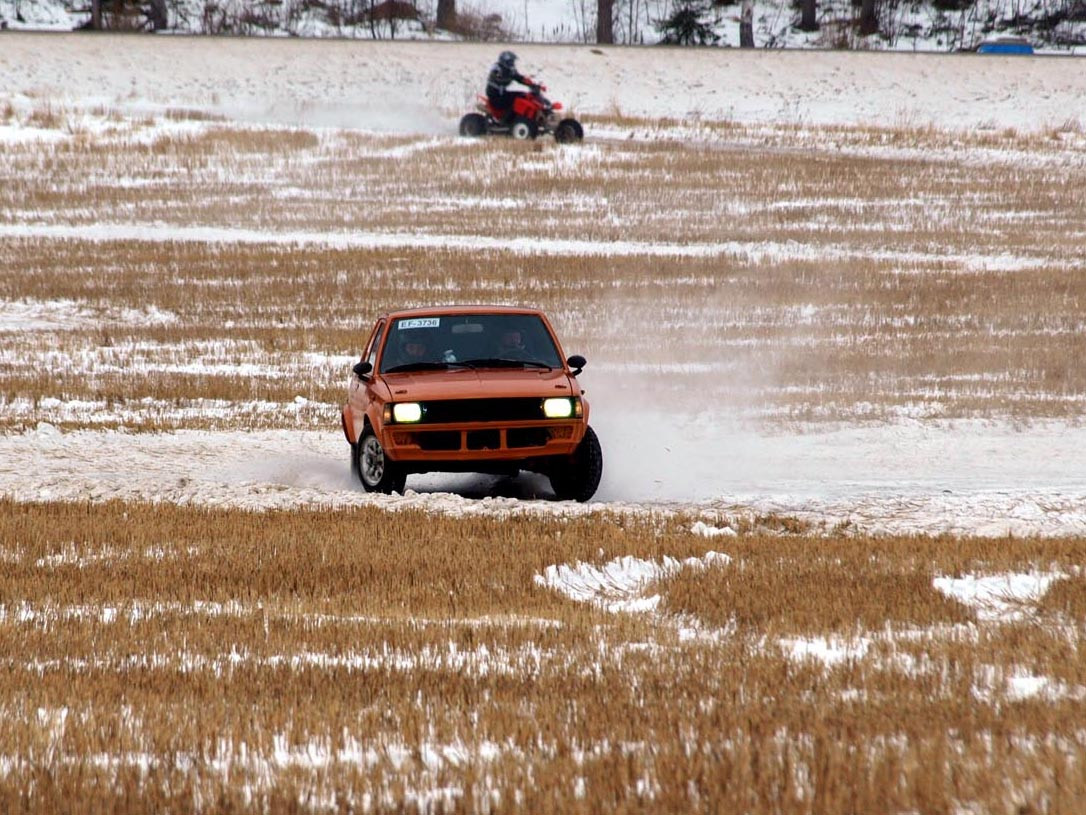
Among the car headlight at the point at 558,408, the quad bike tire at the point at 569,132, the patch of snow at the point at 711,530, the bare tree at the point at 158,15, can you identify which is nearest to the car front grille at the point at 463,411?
the car headlight at the point at 558,408

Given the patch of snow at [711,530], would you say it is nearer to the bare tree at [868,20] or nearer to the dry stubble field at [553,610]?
the dry stubble field at [553,610]

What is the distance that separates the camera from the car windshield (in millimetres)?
11609

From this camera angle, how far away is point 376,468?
1137 cm

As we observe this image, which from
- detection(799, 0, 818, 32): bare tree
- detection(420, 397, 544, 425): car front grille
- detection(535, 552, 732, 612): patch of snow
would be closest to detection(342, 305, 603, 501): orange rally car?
detection(420, 397, 544, 425): car front grille

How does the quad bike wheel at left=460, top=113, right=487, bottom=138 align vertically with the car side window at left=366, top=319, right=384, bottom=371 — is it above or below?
above

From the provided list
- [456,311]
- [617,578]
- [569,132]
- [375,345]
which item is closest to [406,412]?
[456,311]

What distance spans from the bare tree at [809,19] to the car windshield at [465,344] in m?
54.3

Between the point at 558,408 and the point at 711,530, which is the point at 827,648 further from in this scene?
the point at 558,408

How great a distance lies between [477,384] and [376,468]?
109cm

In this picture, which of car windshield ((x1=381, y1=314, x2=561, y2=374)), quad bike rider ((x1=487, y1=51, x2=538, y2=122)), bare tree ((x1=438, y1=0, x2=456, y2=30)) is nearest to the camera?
car windshield ((x1=381, y1=314, x2=561, y2=374))

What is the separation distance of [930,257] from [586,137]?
1708 cm

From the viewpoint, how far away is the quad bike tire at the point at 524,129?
4231 cm

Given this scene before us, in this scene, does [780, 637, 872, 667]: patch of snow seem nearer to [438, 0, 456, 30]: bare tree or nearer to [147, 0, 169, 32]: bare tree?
[147, 0, 169, 32]: bare tree

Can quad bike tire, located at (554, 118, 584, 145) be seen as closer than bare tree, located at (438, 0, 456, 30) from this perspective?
Yes
